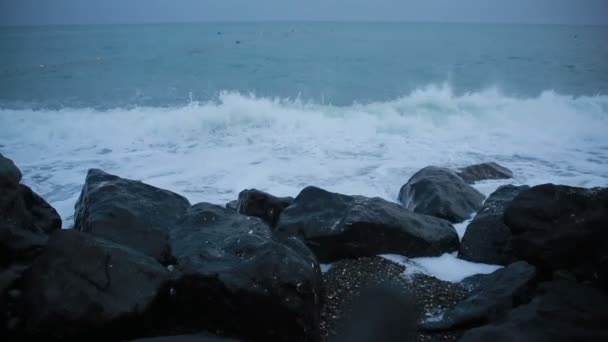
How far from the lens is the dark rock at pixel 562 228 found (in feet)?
9.19

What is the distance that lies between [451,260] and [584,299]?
61.5 inches

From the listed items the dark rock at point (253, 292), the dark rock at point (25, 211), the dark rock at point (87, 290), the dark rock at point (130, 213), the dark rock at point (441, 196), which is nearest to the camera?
the dark rock at point (87, 290)

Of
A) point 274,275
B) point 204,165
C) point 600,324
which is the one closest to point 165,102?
point 204,165

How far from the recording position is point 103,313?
100 inches

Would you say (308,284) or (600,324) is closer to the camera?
(600,324)

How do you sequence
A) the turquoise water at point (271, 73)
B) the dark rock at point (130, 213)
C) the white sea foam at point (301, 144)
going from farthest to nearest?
the turquoise water at point (271, 73) → the white sea foam at point (301, 144) → the dark rock at point (130, 213)

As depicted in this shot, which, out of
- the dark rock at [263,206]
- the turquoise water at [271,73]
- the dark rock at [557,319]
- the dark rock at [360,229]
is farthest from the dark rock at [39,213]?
the turquoise water at [271,73]

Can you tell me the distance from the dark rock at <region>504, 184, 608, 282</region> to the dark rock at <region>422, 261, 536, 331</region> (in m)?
0.19

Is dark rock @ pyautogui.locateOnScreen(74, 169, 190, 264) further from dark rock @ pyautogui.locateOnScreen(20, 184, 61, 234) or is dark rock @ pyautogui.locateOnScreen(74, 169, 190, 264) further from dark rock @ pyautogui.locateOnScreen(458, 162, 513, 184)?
dark rock @ pyautogui.locateOnScreen(458, 162, 513, 184)

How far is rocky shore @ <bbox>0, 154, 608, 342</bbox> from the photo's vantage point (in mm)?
2525

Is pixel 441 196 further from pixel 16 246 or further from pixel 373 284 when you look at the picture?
pixel 16 246

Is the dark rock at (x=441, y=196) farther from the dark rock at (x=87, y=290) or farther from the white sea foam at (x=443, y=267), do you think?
the dark rock at (x=87, y=290)

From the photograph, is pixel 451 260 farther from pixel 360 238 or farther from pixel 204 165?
pixel 204 165

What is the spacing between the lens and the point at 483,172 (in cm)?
738
